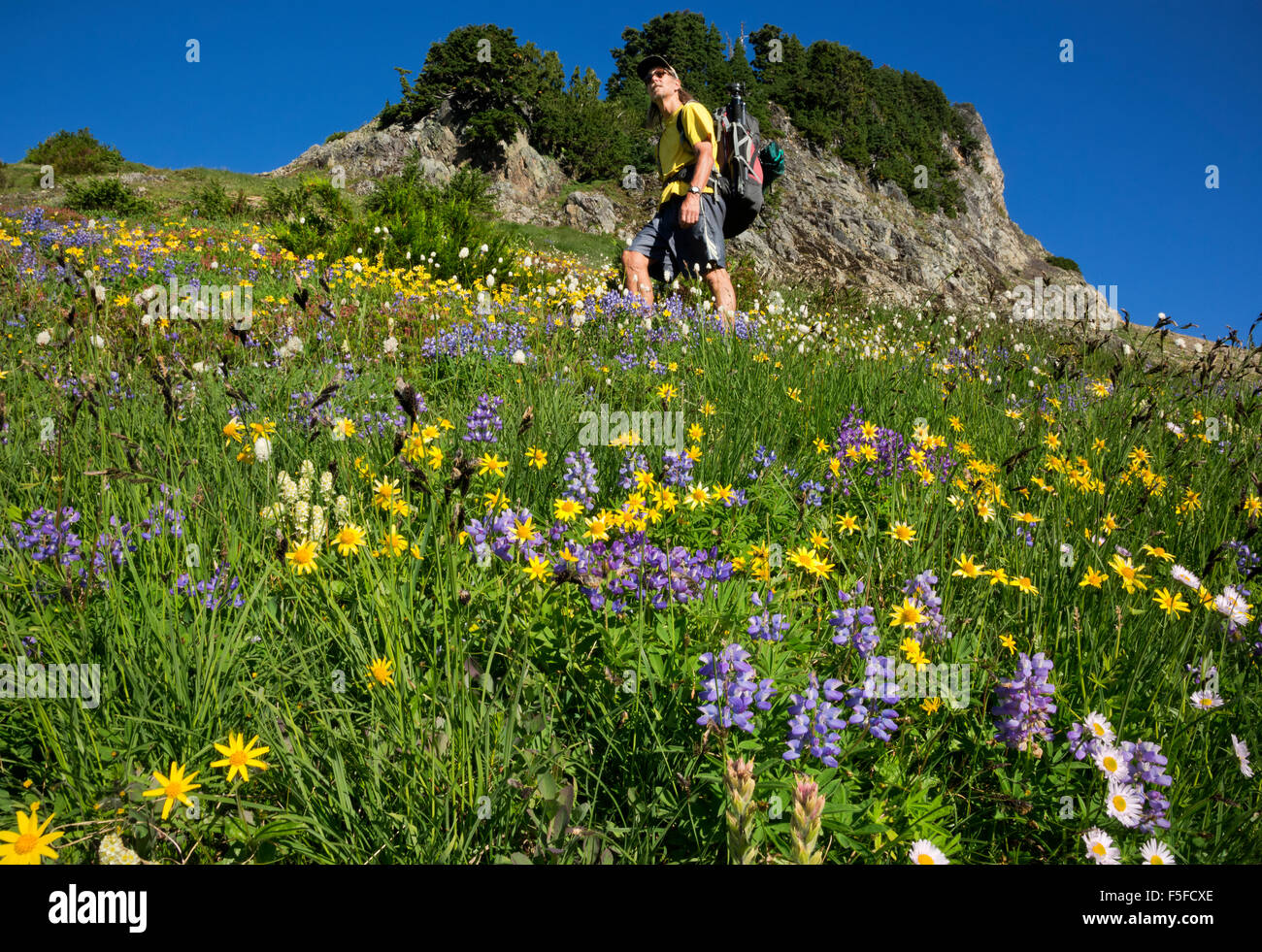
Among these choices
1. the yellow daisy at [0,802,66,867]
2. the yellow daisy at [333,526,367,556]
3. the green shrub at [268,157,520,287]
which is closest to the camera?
the yellow daisy at [0,802,66,867]

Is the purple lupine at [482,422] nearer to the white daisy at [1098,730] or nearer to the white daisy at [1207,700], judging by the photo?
the white daisy at [1098,730]

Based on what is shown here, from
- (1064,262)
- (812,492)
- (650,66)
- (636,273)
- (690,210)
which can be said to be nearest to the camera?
(812,492)

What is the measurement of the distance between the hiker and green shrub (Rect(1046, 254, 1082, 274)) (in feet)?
229

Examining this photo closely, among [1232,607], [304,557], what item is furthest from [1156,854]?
[304,557]

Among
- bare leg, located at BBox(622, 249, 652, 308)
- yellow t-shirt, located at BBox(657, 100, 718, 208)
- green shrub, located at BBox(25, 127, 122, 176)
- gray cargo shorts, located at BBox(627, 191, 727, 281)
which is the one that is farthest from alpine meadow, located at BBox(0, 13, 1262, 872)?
green shrub, located at BBox(25, 127, 122, 176)

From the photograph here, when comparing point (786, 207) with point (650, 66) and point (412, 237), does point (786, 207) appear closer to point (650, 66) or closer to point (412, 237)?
point (412, 237)

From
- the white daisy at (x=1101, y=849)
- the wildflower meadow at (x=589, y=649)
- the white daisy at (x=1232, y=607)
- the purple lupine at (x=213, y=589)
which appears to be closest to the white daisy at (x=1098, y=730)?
the wildflower meadow at (x=589, y=649)

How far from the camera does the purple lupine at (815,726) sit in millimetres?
1264

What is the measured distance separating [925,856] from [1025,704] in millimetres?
475

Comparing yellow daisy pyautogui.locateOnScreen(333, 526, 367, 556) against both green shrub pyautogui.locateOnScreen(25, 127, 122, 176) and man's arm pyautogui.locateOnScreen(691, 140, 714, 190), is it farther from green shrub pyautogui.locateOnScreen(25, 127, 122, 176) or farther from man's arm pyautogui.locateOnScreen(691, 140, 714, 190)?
green shrub pyautogui.locateOnScreen(25, 127, 122, 176)

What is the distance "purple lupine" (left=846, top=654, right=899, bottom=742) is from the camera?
1318mm

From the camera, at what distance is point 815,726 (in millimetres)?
1287

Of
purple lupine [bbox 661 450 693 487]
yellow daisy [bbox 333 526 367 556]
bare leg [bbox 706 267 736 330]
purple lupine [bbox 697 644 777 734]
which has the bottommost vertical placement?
purple lupine [bbox 697 644 777 734]

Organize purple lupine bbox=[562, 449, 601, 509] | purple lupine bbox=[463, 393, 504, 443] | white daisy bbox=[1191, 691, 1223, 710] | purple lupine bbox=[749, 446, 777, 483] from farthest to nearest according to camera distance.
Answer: purple lupine bbox=[749, 446, 777, 483] → purple lupine bbox=[463, 393, 504, 443] → purple lupine bbox=[562, 449, 601, 509] → white daisy bbox=[1191, 691, 1223, 710]
